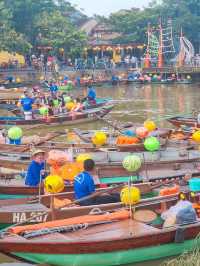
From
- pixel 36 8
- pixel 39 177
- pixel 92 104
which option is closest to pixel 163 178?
pixel 39 177

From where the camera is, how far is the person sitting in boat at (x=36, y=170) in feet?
37.0

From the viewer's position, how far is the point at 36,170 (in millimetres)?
11438

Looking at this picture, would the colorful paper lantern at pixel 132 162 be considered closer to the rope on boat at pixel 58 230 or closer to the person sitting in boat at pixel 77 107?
the rope on boat at pixel 58 230

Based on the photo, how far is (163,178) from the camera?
40.7 feet

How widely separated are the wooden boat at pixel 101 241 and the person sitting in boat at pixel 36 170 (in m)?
2.29

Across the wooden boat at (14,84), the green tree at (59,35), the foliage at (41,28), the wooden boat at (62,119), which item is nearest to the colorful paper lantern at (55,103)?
the wooden boat at (62,119)

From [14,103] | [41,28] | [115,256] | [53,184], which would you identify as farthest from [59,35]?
[115,256]

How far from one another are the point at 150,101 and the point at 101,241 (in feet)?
89.5

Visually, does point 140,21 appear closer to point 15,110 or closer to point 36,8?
point 36,8

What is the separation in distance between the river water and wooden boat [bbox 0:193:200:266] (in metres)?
14.8

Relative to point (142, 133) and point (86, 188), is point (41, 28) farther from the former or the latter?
point (86, 188)

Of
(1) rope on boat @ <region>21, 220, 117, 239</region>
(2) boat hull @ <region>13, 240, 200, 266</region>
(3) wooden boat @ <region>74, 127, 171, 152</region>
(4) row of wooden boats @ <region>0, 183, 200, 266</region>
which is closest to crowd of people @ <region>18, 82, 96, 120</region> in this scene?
(3) wooden boat @ <region>74, 127, 171, 152</region>

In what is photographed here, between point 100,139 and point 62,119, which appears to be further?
point 62,119

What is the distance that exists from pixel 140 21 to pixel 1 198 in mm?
48290
